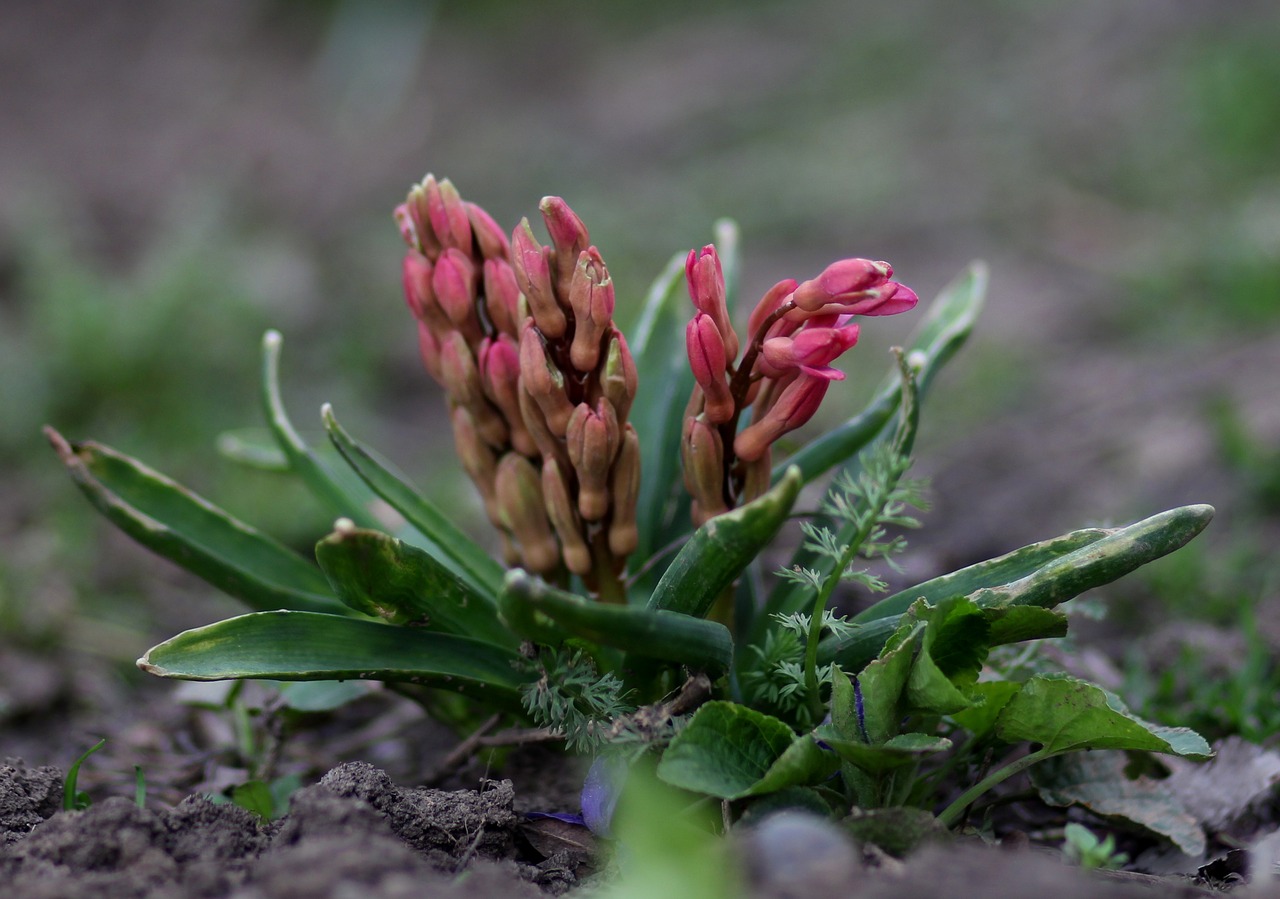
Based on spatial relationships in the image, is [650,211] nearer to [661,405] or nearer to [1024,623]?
[661,405]

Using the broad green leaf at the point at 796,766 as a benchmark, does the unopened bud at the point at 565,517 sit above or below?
above

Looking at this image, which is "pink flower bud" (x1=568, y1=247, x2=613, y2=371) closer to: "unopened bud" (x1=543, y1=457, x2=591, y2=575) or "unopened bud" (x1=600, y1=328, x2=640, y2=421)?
"unopened bud" (x1=600, y1=328, x2=640, y2=421)

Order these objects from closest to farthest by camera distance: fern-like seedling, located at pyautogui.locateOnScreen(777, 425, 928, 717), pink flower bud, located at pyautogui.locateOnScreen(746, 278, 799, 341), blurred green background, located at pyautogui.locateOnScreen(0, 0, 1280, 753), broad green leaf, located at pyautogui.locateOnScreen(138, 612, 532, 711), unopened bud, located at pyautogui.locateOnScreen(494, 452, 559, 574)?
1. fern-like seedling, located at pyautogui.locateOnScreen(777, 425, 928, 717)
2. broad green leaf, located at pyautogui.locateOnScreen(138, 612, 532, 711)
3. pink flower bud, located at pyautogui.locateOnScreen(746, 278, 799, 341)
4. unopened bud, located at pyautogui.locateOnScreen(494, 452, 559, 574)
5. blurred green background, located at pyautogui.locateOnScreen(0, 0, 1280, 753)

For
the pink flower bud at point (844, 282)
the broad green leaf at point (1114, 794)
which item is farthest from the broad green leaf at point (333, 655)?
the broad green leaf at point (1114, 794)

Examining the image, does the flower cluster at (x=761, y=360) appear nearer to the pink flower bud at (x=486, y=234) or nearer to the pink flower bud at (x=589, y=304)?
the pink flower bud at (x=589, y=304)

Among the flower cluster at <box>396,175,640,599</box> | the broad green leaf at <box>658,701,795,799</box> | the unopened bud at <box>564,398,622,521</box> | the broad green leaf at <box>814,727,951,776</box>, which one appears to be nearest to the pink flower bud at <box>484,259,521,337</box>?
the flower cluster at <box>396,175,640,599</box>

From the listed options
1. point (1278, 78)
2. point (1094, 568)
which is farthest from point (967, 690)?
point (1278, 78)
